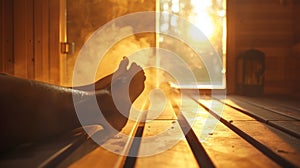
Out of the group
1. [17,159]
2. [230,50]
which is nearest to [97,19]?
[230,50]

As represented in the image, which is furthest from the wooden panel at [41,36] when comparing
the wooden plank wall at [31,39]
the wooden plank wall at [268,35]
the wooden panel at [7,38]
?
the wooden plank wall at [268,35]

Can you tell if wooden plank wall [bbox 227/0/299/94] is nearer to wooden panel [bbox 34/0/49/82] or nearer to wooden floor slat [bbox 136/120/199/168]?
wooden panel [bbox 34/0/49/82]

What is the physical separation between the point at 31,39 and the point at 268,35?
2894 mm

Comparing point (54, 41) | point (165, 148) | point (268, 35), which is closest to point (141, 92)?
point (165, 148)

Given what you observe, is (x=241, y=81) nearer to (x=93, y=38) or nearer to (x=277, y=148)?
(x=93, y=38)

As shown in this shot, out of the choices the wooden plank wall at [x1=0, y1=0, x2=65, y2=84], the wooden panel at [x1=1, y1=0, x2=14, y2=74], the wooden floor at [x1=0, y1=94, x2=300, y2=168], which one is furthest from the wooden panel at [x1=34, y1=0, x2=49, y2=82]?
the wooden floor at [x1=0, y1=94, x2=300, y2=168]

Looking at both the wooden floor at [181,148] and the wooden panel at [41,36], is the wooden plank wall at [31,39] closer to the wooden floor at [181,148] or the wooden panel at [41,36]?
the wooden panel at [41,36]

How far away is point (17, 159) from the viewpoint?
3.08 feet

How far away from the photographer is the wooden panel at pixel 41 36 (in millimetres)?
2607

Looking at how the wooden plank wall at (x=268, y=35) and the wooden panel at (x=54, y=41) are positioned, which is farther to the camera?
the wooden plank wall at (x=268, y=35)

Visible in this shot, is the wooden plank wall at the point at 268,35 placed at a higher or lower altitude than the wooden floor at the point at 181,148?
higher

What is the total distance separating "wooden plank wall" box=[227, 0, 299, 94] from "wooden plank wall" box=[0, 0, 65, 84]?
2292 millimetres

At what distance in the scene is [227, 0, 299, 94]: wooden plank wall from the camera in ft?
12.5

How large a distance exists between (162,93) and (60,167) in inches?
113
